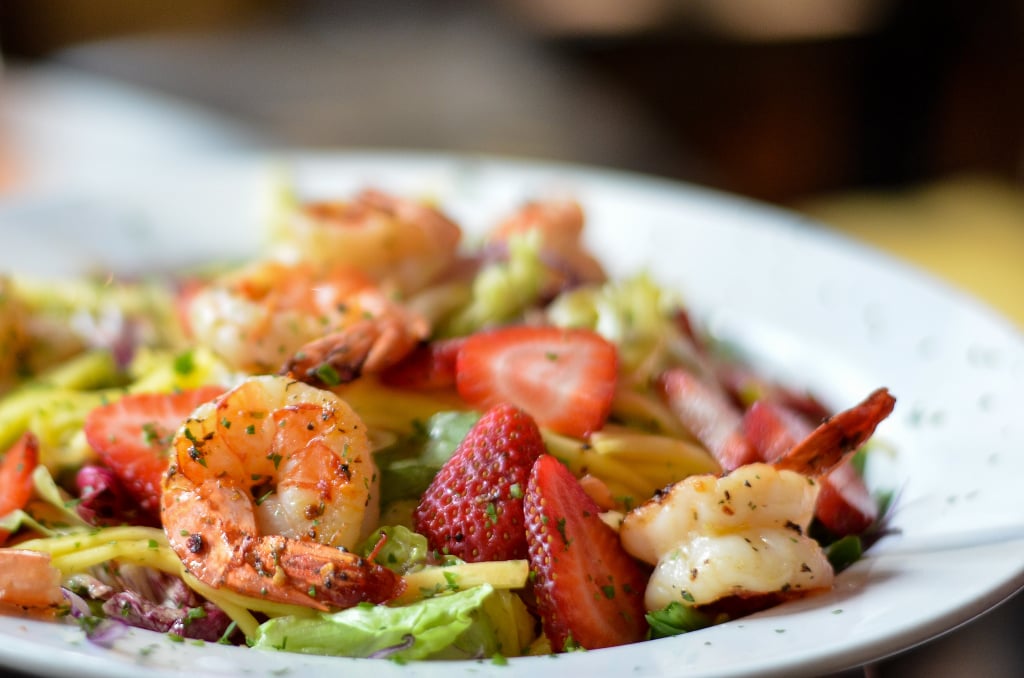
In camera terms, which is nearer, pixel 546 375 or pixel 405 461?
pixel 405 461

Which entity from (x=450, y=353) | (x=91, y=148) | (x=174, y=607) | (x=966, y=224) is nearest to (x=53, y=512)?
(x=174, y=607)

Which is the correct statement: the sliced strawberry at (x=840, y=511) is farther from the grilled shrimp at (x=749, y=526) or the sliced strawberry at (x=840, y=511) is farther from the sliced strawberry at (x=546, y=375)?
the sliced strawberry at (x=546, y=375)

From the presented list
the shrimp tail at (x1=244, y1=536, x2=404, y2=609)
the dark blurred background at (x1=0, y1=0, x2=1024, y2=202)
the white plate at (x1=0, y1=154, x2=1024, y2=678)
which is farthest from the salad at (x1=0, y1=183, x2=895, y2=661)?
the dark blurred background at (x1=0, y1=0, x2=1024, y2=202)

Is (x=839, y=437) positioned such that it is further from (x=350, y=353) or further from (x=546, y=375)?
(x=350, y=353)

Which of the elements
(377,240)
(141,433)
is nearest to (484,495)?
(141,433)

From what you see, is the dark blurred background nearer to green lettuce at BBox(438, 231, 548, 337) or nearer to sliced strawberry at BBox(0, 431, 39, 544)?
green lettuce at BBox(438, 231, 548, 337)

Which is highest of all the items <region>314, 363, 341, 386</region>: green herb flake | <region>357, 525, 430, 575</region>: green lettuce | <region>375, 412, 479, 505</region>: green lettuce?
<region>314, 363, 341, 386</region>: green herb flake

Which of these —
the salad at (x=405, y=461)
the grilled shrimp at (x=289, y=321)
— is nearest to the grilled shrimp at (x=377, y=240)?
the salad at (x=405, y=461)
